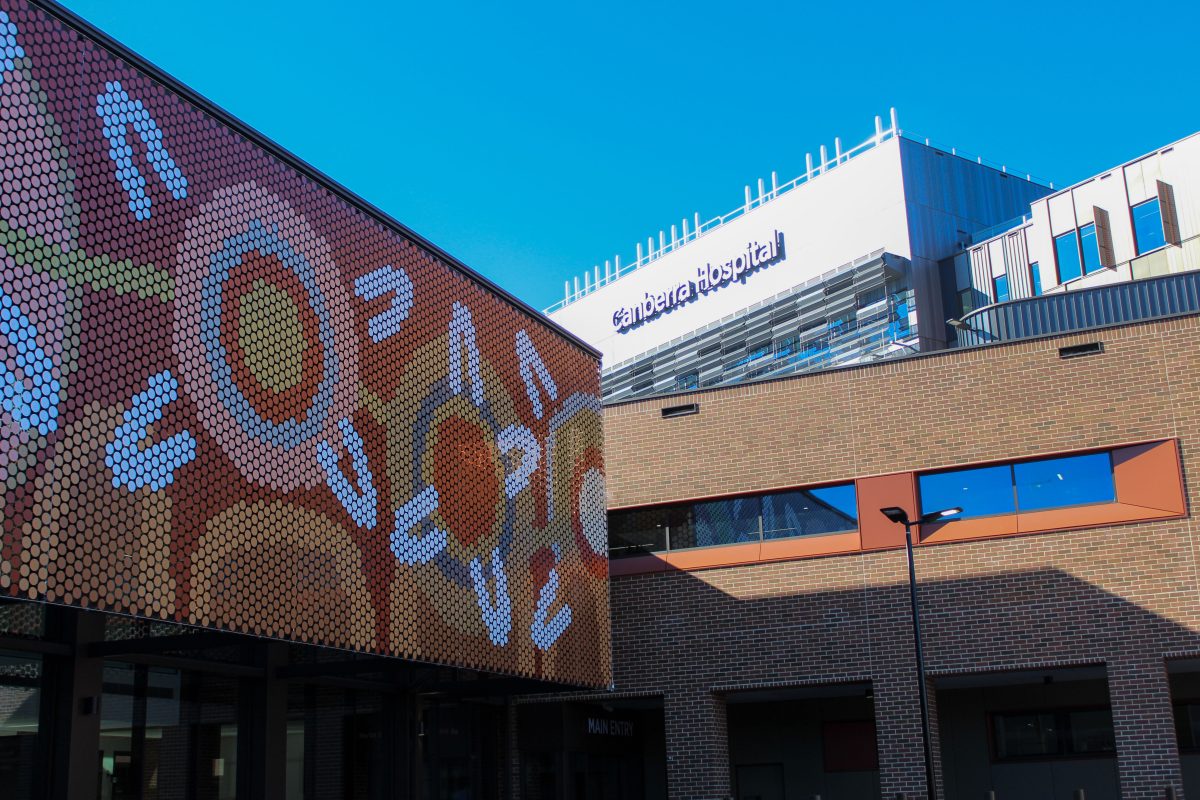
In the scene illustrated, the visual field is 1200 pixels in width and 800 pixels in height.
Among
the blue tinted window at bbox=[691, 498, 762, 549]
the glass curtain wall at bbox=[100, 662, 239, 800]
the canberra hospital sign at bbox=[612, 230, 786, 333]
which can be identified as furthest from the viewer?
the canberra hospital sign at bbox=[612, 230, 786, 333]

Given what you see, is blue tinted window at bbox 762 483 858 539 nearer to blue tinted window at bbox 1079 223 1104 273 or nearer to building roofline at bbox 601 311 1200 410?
building roofline at bbox 601 311 1200 410

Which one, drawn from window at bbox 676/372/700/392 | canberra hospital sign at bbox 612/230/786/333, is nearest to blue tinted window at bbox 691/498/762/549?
canberra hospital sign at bbox 612/230/786/333

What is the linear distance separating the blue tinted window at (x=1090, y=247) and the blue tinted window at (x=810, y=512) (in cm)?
2196

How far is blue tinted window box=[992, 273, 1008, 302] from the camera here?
44.3 metres

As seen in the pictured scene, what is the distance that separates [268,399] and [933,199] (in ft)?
118

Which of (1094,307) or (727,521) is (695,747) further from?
(1094,307)

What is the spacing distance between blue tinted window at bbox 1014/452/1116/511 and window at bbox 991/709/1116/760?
651 cm

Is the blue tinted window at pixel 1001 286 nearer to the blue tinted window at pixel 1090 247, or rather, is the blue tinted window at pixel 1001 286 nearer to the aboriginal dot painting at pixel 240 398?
the blue tinted window at pixel 1090 247

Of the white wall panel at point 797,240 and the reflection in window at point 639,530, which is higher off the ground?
the white wall panel at point 797,240

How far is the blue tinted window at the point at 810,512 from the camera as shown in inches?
966

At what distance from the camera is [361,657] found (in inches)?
737

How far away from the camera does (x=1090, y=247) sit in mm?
42531

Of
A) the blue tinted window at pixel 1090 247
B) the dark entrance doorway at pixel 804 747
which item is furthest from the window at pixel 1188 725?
the blue tinted window at pixel 1090 247

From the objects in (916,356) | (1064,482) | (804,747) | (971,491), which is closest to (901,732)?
(971,491)
